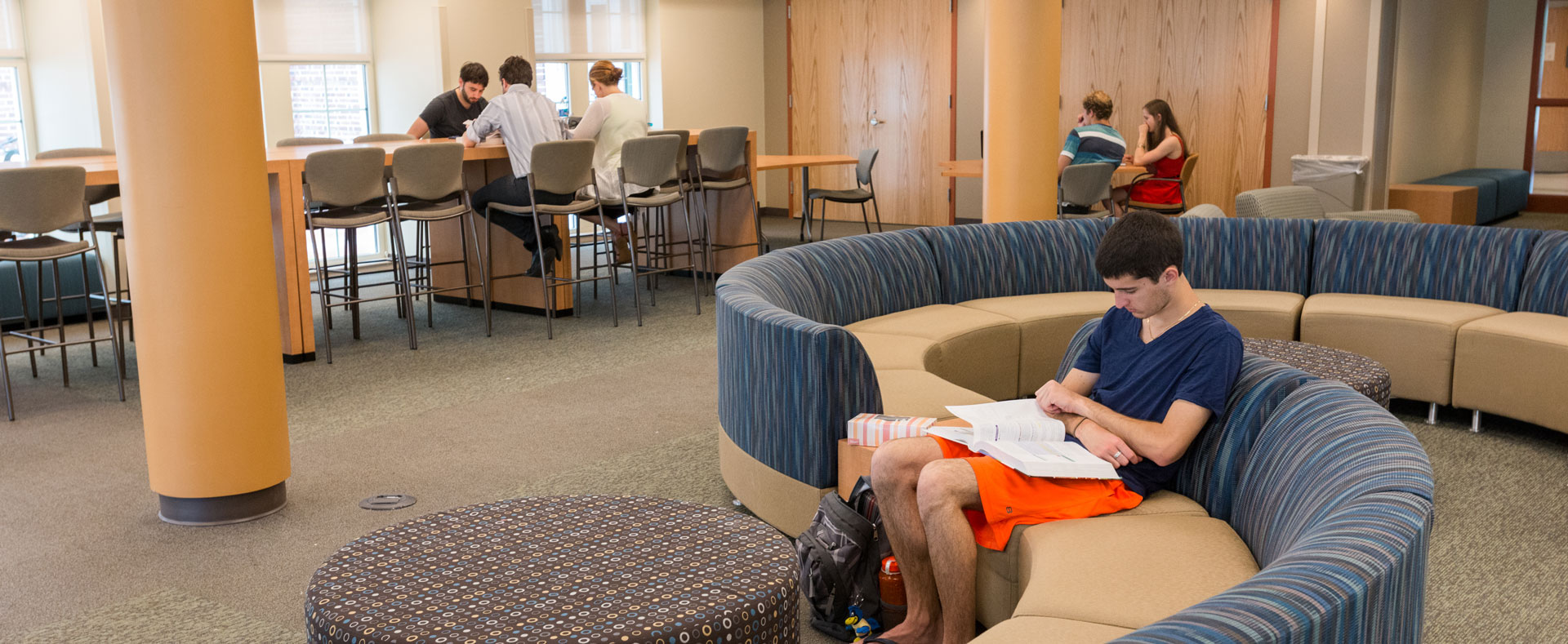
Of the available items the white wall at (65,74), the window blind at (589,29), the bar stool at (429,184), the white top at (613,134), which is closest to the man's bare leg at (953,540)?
the bar stool at (429,184)

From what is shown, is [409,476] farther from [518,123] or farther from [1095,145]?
[1095,145]

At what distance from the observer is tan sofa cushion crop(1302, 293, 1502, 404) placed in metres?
4.74

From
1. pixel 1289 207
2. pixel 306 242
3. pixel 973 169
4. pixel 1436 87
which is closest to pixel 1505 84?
pixel 1436 87

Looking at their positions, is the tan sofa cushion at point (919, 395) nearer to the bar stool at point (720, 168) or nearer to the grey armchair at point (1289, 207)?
the grey armchair at point (1289, 207)

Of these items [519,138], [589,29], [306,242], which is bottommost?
[306,242]

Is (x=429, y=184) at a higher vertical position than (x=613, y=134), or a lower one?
lower

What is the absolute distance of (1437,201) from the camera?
958 cm

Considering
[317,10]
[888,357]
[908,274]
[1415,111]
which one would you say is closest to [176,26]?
[888,357]

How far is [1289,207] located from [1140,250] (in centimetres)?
422

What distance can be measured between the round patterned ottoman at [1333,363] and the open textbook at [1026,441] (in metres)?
1.55

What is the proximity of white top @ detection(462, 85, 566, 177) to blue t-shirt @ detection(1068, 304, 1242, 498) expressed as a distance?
4.55 meters

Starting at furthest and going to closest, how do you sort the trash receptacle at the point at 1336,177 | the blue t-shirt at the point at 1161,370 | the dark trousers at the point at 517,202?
1. the trash receptacle at the point at 1336,177
2. the dark trousers at the point at 517,202
3. the blue t-shirt at the point at 1161,370

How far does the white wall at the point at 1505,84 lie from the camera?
11.6 meters

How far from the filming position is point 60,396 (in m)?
5.41
